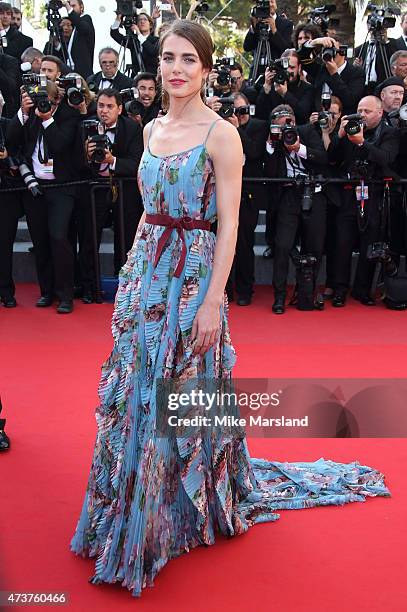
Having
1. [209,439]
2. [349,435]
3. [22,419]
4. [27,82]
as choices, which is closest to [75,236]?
[27,82]

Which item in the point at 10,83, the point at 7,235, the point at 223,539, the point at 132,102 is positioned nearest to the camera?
the point at 223,539

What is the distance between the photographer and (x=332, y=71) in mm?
7246

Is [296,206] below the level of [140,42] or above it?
below

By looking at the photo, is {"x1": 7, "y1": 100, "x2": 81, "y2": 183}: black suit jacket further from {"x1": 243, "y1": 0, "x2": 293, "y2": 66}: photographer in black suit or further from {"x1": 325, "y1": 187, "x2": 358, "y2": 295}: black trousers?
{"x1": 243, "y1": 0, "x2": 293, "y2": 66}: photographer in black suit

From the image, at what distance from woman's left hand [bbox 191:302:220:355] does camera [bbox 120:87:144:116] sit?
14.3 feet

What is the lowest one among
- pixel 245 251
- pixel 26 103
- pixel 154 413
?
pixel 245 251

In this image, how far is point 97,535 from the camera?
2906 millimetres

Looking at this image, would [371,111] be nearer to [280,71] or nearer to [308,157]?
[308,157]

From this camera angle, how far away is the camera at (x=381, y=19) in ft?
25.2

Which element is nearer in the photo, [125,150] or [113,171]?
[113,171]

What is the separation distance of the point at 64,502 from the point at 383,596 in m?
1.26

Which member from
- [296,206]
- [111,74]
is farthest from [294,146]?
[111,74]

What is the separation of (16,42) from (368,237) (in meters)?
4.21

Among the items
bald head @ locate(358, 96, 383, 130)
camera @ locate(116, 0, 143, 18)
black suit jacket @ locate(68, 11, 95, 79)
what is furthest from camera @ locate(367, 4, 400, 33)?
black suit jacket @ locate(68, 11, 95, 79)
